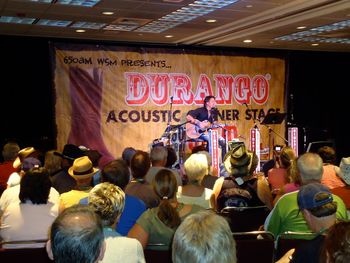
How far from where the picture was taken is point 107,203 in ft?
8.25

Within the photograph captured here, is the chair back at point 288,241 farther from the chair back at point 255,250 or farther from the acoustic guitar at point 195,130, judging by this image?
the acoustic guitar at point 195,130

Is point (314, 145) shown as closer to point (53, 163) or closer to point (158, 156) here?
point (158, 156)

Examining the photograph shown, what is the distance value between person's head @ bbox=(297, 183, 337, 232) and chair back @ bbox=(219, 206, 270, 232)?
1272 mm

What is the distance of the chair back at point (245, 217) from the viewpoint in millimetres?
3553

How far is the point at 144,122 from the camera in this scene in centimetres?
1002

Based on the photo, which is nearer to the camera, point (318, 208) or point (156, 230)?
point (318, 208)

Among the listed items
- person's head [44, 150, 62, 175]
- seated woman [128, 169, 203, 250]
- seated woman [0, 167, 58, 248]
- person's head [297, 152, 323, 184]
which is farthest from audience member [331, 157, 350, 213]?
person's head [44, 150, 62, 175]

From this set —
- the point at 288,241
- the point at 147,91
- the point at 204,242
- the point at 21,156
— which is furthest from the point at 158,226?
the point at 147,91

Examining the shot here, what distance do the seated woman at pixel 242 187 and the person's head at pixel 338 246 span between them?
6.55 ft

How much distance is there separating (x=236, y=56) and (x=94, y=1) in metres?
5.35

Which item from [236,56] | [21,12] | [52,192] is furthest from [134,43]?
[52,192]

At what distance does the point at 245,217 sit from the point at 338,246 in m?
2.04

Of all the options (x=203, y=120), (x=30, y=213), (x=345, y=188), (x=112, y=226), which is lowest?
(x=203, y=120)

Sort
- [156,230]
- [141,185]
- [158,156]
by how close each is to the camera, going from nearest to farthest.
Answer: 1. [156,230]
2. [141,185]
3. [158,156]
